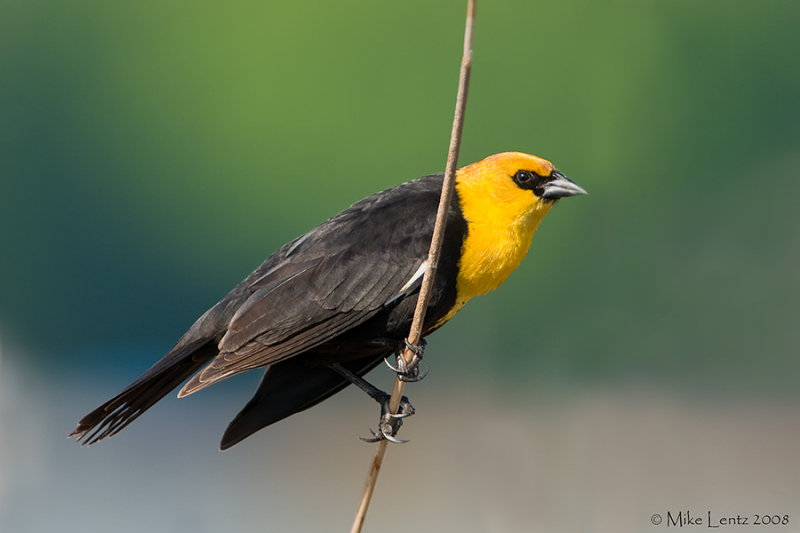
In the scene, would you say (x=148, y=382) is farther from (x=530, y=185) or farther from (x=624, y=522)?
(x=624, y=522)

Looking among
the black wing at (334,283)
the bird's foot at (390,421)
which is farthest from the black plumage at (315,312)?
the bird's foot at (390,421)

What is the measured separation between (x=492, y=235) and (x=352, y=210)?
38 centimetres

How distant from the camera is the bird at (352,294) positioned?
2.27 meters

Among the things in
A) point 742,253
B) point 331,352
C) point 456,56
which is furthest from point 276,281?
point 742,253

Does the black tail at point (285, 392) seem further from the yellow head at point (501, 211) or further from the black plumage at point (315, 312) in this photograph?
the yellow head at point (501, 211)

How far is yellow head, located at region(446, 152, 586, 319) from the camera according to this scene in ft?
7.61

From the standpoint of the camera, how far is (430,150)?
342 centimetres

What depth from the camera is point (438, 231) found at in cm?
180

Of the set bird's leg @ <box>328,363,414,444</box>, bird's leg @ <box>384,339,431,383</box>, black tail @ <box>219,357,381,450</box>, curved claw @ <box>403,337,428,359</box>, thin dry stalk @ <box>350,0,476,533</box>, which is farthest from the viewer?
black tail @ <box>219,357,381,450</box>

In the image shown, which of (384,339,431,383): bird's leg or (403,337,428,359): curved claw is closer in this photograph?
(403,337,428,359): curved claw

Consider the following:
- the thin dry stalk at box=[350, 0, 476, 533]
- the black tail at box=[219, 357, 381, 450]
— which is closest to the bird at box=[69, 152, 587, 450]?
the black tail at box=[219, 357, 381, 450]

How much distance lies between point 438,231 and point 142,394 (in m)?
1.01

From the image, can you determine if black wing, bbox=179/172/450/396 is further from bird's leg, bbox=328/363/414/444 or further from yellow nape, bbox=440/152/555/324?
bird's leg, bbox=328/363/414/444

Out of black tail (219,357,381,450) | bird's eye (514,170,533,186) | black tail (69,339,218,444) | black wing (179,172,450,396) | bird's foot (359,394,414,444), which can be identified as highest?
bird's eye (514,170,533,186)
